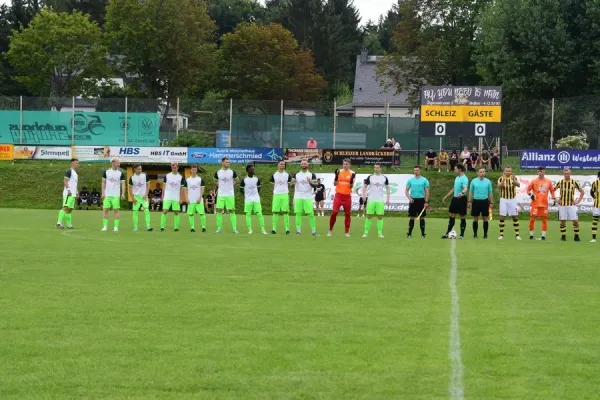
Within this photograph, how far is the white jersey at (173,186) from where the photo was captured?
1103 inches

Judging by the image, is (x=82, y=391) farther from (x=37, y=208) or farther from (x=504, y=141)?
(x=504, y=141)

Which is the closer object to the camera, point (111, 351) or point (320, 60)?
point (111, 351)

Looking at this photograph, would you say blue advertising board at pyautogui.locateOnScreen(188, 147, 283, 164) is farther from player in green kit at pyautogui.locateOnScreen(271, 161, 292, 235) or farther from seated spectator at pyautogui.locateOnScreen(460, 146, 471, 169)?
player in green kit at pyautogui.locateOnScreen(271, 161, 292, 235)

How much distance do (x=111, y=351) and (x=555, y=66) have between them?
2217 inches

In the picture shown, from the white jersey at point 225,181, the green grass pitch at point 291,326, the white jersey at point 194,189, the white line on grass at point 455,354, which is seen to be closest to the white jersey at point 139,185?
the white jersey at point 194,189

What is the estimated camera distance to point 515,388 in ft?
24.0

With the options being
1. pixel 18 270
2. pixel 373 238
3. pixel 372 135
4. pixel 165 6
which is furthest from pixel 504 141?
pixel 18 270

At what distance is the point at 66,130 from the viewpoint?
52.8 meters

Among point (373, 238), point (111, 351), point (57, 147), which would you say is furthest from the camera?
point (57, 147)

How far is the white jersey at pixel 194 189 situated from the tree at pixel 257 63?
5847 centimetres

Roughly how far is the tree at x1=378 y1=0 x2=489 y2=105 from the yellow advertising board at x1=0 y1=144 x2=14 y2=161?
3612 centimetres

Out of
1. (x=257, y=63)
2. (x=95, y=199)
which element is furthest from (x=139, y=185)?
(x=257, y=63)

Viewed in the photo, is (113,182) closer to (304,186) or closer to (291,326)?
(304,186)

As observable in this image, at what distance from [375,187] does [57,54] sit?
166 ft
